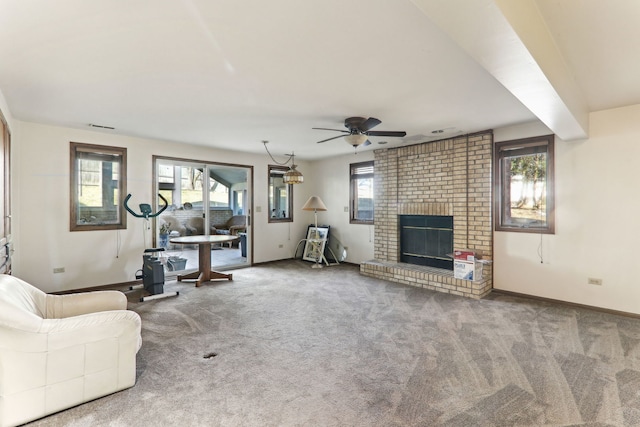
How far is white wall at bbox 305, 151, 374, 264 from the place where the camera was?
658 centimetres

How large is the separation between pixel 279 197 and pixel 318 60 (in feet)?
16.4

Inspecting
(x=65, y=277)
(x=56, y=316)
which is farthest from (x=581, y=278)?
(x=65, y=277)

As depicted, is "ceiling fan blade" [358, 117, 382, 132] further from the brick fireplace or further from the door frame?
the door frame

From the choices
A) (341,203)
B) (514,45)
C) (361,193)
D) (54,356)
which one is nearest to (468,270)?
(361,193)

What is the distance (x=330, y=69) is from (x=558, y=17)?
61.8 inches

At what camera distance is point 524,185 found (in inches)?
175

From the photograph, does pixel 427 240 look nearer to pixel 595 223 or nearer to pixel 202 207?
pixel 595 223

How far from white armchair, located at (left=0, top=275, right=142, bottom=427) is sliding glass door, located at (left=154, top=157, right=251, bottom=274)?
10.7ft

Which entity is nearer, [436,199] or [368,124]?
[368,124]

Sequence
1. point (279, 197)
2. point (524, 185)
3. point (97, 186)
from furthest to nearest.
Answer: point (279, 197) → point (97, 186) → point (524, 185)

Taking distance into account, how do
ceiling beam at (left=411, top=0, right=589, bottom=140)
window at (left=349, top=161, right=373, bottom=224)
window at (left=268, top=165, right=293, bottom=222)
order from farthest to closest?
window at (left=268, top=165, right=293, bottom=222) < window at (left=349, top=161, right=373, bottom=224) < ceiling beam at (left=411, top=0, right=589, bottom=140)

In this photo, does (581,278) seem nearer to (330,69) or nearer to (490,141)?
(490,141)

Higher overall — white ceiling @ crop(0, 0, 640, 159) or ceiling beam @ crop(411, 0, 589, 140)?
white ceiling @ crop(0, 0, 640, 159)

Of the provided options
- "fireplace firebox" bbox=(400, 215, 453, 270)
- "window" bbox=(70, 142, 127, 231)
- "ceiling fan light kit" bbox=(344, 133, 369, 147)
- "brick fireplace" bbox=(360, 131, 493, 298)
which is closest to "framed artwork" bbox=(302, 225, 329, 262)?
"brick fireplace" bbox=(360, 131, 493, 298)
